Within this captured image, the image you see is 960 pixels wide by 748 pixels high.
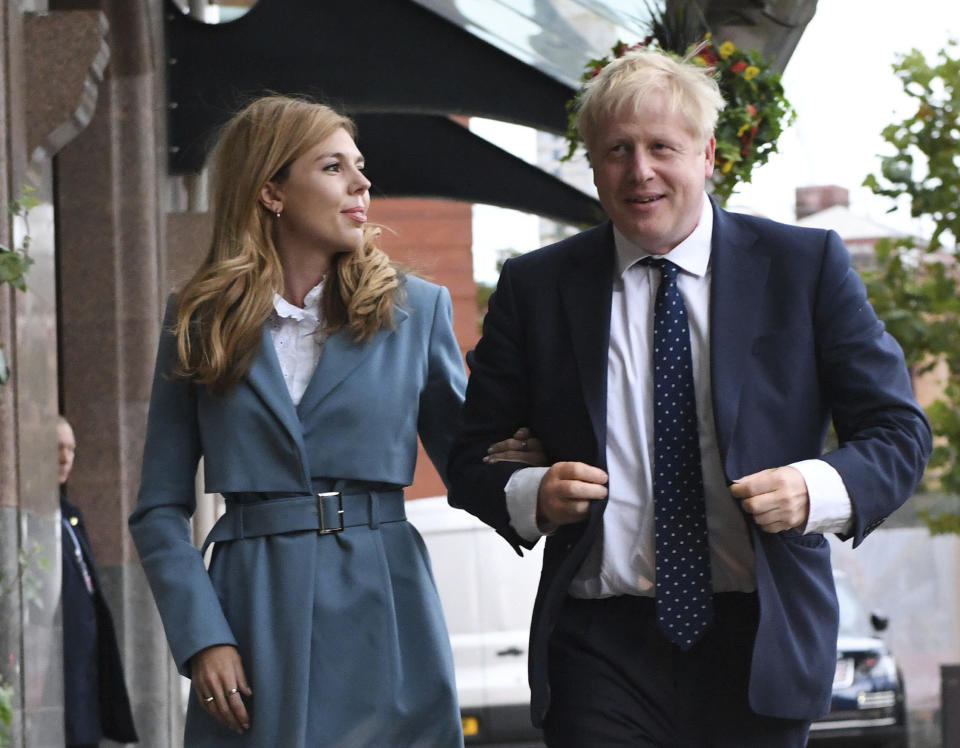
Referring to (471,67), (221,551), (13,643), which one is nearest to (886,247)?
(471,67)

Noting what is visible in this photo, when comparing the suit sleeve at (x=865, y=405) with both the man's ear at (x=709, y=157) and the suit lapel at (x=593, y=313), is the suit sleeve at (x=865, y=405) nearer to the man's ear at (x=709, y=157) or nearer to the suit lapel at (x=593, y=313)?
the man's ear at (x=709, y=157)

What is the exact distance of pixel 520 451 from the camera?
3.35 m

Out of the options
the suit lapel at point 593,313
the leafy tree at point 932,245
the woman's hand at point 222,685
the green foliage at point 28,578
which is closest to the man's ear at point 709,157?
the suit lapel at point 593,313

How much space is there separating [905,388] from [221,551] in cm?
135

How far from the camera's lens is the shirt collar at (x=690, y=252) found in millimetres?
3316

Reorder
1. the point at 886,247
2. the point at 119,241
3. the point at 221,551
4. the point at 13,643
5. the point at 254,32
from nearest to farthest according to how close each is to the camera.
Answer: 1. the point at 221,551
2. the point at 13,643
3. the point at 119,241
4. the point at 254,32
5. the point at 886,247

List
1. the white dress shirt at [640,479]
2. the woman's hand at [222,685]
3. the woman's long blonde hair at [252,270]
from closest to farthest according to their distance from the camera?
the white dress shirt at [640,479] < the woman's hand at [222,685] < the woman's long blonde hair at [252,270]

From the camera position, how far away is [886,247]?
12008mm

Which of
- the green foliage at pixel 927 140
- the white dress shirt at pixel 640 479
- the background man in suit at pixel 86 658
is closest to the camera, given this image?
the white dress shirt at pixel 640 479

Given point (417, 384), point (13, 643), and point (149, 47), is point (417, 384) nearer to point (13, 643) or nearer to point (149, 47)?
point (13, 643)

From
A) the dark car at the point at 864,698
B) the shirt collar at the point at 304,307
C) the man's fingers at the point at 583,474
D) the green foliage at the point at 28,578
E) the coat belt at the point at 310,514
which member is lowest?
the dark car at the point at 864,698

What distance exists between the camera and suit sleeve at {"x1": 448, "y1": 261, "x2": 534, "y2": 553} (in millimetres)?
3371

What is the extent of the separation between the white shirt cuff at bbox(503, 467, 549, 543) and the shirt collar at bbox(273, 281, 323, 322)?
71cm

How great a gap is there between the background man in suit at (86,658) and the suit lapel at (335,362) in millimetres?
3576
